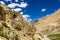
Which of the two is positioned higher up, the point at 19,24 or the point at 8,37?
the point at 19,24

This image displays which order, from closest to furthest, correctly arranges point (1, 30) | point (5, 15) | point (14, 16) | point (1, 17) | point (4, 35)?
point (4, 35) → point (1, 30) → point (1, 17) → point (5, 15) → point (14, 16)

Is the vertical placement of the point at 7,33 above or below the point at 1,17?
below

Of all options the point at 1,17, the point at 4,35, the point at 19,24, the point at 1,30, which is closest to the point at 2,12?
the point at 1,17

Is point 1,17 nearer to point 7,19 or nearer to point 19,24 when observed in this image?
point 7,19

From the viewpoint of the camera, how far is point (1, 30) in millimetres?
23000

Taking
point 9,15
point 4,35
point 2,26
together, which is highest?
point 9,15

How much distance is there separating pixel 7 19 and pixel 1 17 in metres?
1.72

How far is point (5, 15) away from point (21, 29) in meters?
3.25

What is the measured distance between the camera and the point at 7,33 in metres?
22.3

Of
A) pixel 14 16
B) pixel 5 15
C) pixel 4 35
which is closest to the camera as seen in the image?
pixel 4 35

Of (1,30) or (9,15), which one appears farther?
(9,15)

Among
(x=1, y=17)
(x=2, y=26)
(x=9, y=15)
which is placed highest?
(x=9, y=15)

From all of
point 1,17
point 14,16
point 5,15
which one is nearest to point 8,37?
point 1,17

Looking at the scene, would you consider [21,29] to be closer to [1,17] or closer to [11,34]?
[1,17]
